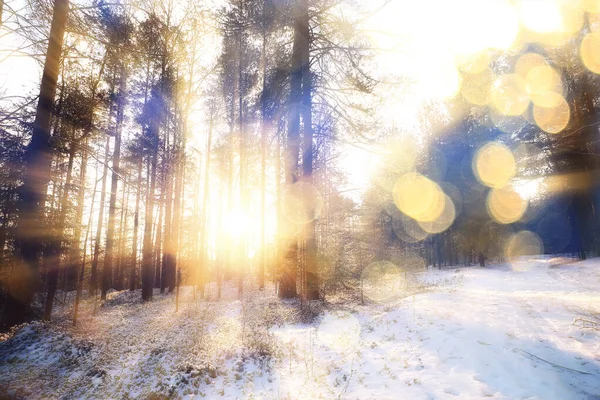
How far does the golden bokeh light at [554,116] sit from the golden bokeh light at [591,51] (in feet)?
7.11

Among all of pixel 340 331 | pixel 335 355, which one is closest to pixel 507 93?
pixel 340 331

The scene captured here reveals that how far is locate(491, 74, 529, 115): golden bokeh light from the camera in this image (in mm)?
8828

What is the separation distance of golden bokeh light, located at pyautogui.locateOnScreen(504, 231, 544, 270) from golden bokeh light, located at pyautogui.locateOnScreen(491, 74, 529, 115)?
17986 mm

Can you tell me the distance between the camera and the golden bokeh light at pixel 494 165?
22844mm

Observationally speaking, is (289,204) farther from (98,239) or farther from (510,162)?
(510,162)

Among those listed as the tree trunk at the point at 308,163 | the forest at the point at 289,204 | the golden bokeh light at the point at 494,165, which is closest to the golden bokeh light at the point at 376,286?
the forest at the point at 289,204

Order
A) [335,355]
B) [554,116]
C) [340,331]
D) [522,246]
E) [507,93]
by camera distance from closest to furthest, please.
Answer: [335,355] → [340,331] → [507,93] → [554,116] → [522,246]

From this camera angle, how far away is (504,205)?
2478 cm

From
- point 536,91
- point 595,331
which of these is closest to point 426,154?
point 536,91

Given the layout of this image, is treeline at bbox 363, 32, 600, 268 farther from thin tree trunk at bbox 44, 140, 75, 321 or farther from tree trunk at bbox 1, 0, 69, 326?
thin tree trunk at bbox 44, 140, 75, 321

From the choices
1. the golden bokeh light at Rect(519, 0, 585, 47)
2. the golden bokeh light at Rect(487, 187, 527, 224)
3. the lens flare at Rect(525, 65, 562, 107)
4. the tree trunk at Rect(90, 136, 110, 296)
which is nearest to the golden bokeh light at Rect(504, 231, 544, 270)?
the golden bokeh light at Rect(487, 187, 527, 224)

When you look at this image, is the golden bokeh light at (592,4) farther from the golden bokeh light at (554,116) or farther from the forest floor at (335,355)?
the golden bokeh light at (554,116)

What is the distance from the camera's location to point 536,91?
18438mm

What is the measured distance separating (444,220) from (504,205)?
199 inches
